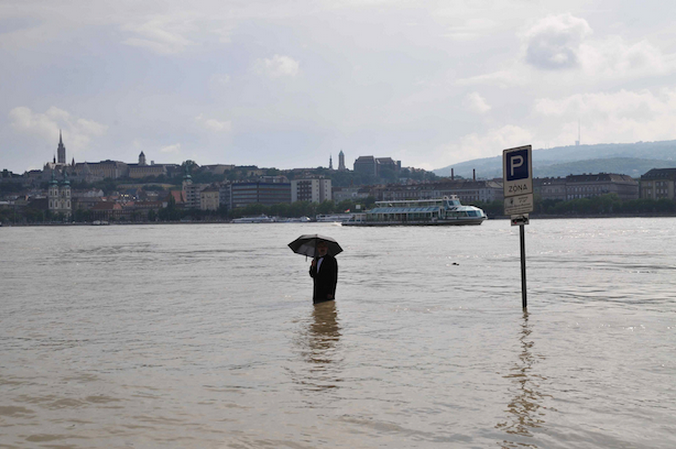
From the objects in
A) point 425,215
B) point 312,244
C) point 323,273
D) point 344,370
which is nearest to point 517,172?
point 312,244

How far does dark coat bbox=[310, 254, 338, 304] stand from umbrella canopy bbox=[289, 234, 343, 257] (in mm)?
178

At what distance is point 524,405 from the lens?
25.7 feet

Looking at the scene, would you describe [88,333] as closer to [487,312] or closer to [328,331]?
[328,331]

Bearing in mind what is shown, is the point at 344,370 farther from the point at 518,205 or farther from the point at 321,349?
the point at 518,205

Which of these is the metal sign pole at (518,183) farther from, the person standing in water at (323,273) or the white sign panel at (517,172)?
the person standing in water at (323,273)

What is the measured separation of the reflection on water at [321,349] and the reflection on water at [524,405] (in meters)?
2.07

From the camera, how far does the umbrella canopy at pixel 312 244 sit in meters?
15.4

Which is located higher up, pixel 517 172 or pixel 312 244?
pixel 517 172

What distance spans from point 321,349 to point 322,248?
166 inches

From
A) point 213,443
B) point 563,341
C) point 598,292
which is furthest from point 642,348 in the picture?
→ point 598,292

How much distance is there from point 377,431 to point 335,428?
0.41m

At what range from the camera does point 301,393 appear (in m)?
8.54

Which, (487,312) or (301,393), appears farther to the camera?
(487,312)

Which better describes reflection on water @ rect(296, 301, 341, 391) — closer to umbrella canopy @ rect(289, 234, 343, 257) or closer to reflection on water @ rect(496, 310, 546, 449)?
umbrella canopy @ rect(289, 234, 343, 257)
